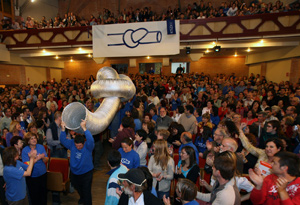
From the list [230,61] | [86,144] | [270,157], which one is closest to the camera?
[270,157]

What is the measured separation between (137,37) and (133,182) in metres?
8.87

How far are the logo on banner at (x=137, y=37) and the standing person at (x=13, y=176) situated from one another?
26.5 ft

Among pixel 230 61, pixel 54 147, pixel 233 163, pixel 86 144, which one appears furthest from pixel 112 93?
pixel 230 61

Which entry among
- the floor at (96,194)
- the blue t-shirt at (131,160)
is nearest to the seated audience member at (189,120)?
the blue t-shirt at (131,160)

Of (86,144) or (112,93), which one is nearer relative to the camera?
(86,144)

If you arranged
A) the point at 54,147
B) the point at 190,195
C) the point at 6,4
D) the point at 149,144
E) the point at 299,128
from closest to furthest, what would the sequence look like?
the point at 190,195
the point at 299,128
the point at 149,144
the point at 54,147
the point at 6,4

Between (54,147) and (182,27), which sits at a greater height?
(182,27)

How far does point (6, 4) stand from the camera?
47.0ft

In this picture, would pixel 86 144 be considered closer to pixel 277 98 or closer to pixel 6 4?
pixel 277 98

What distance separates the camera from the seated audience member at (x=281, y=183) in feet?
5.85

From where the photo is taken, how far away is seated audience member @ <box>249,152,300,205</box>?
5.85 feet

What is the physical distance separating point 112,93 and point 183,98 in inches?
133

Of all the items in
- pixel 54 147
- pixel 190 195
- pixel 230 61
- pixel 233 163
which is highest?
pixel 230 61

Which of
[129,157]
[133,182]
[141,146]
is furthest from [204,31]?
[133,182]
